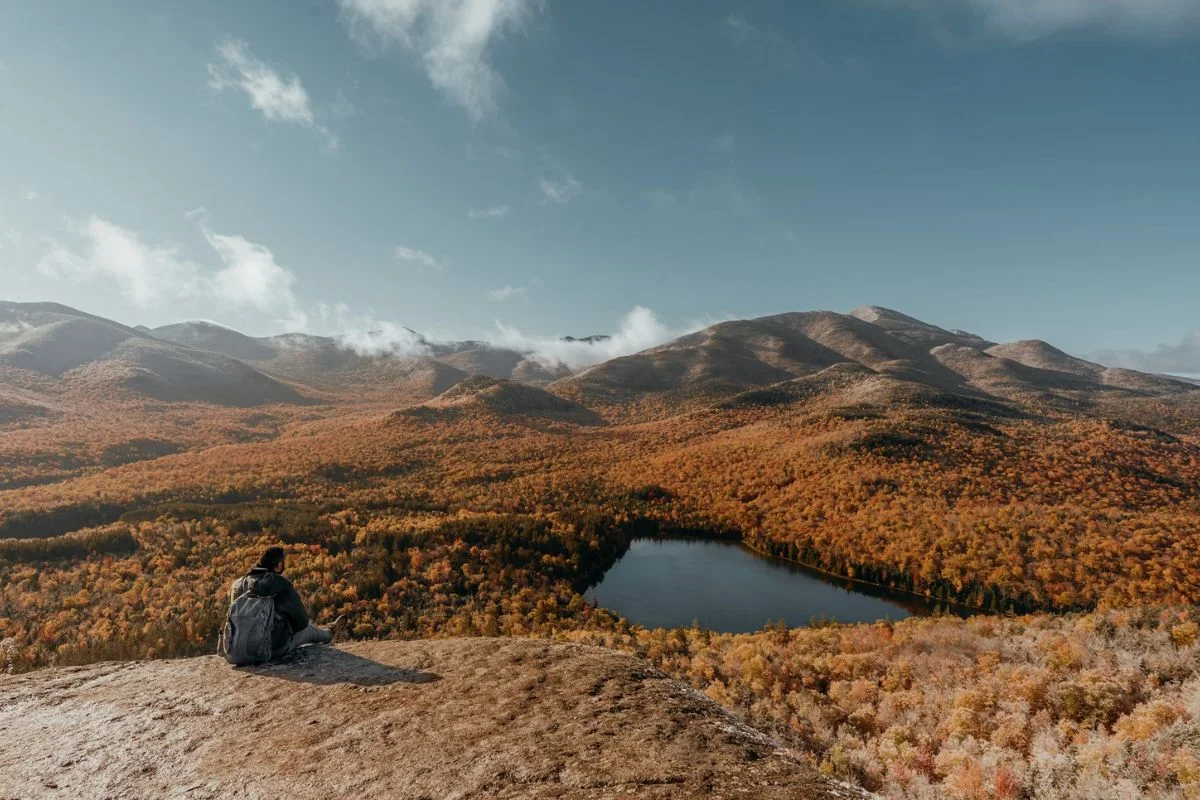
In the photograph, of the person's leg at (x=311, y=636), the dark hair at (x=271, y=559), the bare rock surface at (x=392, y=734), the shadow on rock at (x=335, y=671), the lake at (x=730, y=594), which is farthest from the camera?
the lake at (x=730, y=594)

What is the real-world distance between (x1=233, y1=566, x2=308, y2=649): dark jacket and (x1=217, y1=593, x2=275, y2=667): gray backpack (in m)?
0.12

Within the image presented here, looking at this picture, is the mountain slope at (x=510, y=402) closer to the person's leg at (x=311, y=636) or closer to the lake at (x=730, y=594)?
the lake at (x=730, y=594)

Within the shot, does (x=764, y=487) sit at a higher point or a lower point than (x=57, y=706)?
lower

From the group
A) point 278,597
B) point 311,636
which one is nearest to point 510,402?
point 311,636

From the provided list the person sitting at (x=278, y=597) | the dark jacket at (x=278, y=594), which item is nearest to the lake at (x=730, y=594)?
the person sitting at (x=278, y=597)

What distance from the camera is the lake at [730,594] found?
32.5 meters

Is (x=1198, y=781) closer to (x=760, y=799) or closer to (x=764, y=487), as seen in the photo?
(x=760, y=799)

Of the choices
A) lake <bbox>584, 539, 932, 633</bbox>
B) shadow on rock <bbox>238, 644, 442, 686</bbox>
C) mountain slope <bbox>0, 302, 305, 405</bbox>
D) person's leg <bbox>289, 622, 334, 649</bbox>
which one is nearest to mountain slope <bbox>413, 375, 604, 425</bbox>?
mountain slope <bbox>0, 302, 305, 405</bbox>

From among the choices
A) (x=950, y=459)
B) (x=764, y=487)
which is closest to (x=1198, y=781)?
(x=764, y=487)

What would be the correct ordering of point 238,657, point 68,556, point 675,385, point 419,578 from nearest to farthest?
point 238,657 < point 419,578 < point 68,556 < point 675,385

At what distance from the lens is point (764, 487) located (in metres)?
56.8

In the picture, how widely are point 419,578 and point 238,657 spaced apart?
2561cm

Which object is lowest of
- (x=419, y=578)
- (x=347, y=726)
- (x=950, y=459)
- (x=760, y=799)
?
(x=419, y=578)

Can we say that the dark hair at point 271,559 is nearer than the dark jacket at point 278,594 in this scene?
No
